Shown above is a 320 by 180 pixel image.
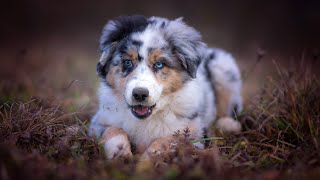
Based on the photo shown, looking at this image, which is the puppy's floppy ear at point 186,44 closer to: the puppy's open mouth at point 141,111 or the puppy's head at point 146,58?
the puppy's head at point 146,58

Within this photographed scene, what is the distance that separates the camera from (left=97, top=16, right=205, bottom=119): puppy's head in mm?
4535

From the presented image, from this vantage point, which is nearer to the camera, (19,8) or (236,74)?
(236,74)

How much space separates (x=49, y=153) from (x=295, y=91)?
2436 mm

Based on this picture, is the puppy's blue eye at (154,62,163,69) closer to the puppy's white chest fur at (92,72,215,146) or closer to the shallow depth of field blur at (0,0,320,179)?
the puppy's white chest fur at (92,72,215,146)

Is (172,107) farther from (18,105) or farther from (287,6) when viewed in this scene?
(287,6)

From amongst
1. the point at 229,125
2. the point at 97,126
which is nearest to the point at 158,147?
the point at 97,126

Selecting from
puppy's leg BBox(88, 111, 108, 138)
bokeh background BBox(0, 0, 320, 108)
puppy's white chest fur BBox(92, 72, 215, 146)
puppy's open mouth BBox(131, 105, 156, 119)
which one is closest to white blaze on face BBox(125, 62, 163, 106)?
puppy's open mouth BBox(131, 105, 156, 119)

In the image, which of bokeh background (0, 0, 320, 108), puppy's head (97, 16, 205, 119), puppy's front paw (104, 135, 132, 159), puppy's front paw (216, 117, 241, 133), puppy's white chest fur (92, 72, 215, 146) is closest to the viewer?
puppy's front paw (104, 135, 132, 159)

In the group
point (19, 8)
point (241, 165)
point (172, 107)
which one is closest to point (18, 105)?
point (172, 107)

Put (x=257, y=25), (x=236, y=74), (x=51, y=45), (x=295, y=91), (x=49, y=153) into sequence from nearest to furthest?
(x=49, y=153) < (x=295, y=91) < (x=236, y=74) < (x=51, y=45) < (x=257, y=25)

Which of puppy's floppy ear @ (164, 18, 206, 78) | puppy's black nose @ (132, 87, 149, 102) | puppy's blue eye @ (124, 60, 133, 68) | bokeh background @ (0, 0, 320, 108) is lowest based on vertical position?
bokeh background @ (0, 0, 320, 108)

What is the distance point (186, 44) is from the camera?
4.96m

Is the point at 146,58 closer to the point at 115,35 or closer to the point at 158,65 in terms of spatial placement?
the point at 158,65

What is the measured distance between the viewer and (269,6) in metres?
12.6
